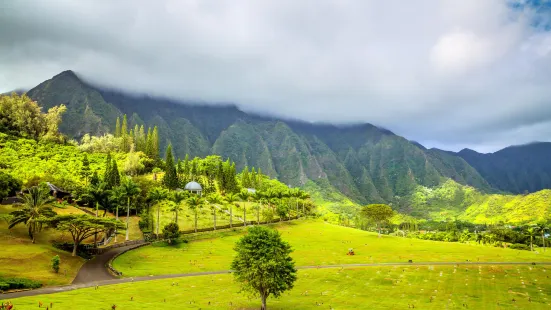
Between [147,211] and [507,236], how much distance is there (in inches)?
6159

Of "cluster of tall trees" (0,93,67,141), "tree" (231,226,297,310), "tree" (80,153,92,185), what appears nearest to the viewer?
"tree" (231,226,297,310)

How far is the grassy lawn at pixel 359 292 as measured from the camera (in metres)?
49.2

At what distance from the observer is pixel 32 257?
67.6 metres

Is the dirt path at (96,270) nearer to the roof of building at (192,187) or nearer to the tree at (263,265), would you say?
the tree at (263,265)

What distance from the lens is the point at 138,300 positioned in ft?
161

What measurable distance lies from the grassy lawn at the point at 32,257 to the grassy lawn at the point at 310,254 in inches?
385

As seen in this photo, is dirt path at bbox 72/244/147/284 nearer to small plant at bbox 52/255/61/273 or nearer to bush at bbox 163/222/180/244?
small plant at bbox 52/255/61/273

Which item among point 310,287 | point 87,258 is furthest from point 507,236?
point 87,258

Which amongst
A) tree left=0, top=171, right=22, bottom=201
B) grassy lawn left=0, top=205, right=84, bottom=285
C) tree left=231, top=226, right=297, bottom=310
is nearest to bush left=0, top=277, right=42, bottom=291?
grassy lawn left=0, top=205, right=84, bottom=285

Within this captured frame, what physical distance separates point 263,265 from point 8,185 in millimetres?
93295

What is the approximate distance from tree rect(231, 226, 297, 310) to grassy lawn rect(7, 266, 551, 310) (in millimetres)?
2927

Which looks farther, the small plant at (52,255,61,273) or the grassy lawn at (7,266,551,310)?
the small plant at (52,255,61,273)

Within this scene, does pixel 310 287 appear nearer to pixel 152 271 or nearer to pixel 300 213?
pixel 152 271

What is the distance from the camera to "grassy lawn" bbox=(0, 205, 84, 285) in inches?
2395
